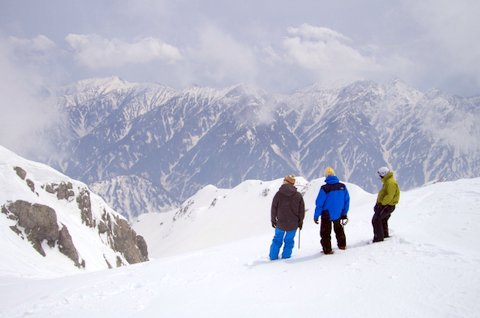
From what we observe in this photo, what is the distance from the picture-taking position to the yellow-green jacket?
39.2 feet

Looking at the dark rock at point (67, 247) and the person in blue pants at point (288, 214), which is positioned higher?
the person in blue pants at point (288, 214)

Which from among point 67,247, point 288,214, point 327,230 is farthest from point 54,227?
point 327,230

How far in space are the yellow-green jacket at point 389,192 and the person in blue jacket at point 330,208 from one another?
52.3 inches

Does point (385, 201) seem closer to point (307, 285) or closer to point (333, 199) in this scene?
point (333, 199)

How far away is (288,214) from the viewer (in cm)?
1192

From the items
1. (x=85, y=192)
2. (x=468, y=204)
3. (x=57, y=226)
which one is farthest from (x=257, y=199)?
(x=468, y=204)

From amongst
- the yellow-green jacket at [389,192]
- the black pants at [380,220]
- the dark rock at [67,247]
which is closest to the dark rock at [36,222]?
the dark rock at [67,247]

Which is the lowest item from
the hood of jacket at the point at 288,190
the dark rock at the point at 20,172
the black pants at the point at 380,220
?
the black pants at the point at 380,220

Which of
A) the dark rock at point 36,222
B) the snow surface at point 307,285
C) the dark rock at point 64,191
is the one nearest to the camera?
the snow surface at point 307,285

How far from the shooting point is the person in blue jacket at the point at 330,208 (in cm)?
1147

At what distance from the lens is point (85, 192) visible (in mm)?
85562

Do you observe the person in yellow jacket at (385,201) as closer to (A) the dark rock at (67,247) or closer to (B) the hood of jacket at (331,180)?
(B) the hood of jacket at (331,180)

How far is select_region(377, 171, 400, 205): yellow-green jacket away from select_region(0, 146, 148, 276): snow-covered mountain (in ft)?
87.2

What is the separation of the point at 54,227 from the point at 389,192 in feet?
180
